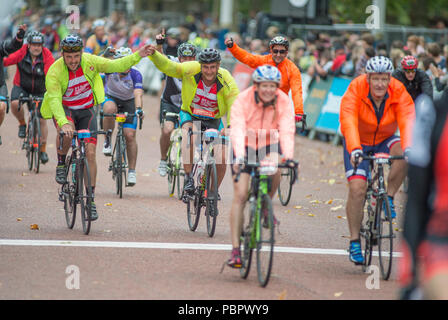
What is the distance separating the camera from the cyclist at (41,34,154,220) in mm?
10211

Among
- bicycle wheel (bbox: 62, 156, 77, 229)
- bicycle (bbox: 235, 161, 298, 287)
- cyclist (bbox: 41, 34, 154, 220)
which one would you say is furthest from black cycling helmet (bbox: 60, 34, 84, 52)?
bicycle (bbox: 235, 161, 298, 287)

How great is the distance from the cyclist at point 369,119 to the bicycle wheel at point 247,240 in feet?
3.83

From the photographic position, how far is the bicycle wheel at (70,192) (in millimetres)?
10062

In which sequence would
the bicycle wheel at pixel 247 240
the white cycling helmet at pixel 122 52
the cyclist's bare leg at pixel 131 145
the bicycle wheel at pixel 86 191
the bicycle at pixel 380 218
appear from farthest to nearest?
the cyclist's bare leg at pixel 131 145 → the white cycling helmet at pixel 122 52 → the bicycle wheel at pixel 86 191 → the bicycle at pixel 380 218 → the bicycle wheel at pixel 247 240

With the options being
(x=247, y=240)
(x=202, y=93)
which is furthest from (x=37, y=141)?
(x=247, y=240)

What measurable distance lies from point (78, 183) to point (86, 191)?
172 mm

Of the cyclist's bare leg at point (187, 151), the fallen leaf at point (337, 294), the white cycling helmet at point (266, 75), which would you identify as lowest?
the fallen leaf at point (337, 294)

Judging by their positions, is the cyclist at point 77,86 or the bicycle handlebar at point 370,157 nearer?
the bicycle handlebar at point 370,157

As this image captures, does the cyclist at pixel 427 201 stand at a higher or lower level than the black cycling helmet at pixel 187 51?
lower

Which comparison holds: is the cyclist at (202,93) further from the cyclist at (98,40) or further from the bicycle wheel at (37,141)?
the cyclist at (98,40)

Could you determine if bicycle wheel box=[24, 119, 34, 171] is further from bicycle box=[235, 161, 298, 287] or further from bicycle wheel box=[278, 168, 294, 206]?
bicycle box=[235, 161, 298, 287]

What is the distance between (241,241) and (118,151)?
532 centimetres

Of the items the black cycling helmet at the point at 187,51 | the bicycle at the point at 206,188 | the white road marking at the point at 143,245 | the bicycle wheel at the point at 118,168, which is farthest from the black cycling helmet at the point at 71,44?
the bicycle wheel at the point at 118,168

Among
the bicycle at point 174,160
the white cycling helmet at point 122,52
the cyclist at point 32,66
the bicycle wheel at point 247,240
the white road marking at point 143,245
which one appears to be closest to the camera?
the bicycle wheel at point 247,240
